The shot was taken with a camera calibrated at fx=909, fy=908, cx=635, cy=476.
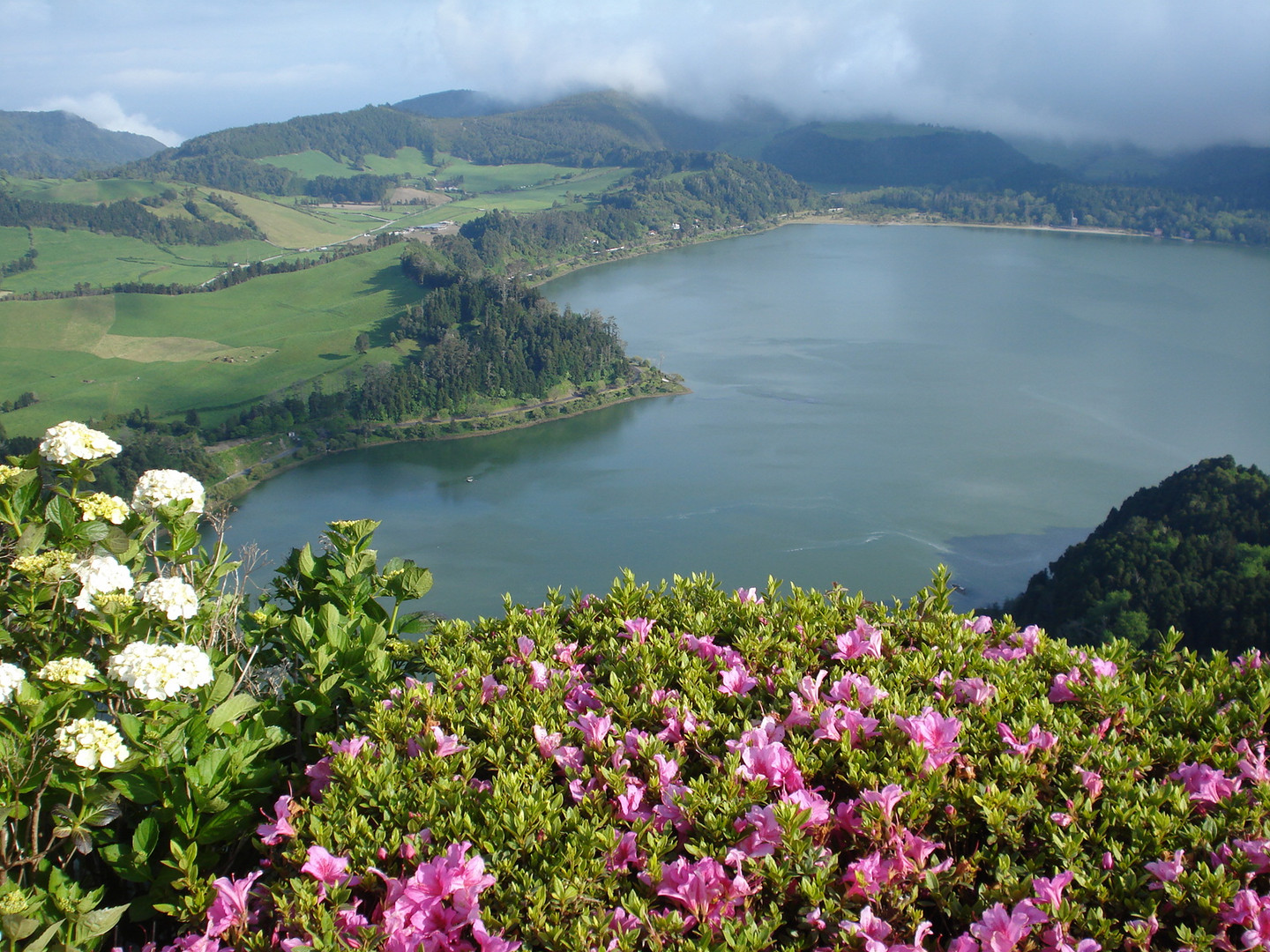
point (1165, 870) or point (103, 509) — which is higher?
point (103, 509)

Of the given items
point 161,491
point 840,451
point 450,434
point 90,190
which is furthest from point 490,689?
point 90,190

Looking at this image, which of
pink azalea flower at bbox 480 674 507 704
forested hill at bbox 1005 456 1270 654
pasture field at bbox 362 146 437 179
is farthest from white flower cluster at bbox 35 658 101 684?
pasture field at bbox 362 146 437 179

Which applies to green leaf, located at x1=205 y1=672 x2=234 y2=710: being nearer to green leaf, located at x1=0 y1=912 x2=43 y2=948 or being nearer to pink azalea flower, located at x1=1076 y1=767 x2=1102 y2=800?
green leaf, located at x1=0 y1=912 x2=43 y2=948

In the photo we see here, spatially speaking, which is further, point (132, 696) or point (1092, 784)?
point (132, 696)

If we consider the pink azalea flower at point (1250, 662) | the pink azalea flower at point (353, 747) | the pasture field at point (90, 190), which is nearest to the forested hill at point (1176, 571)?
the pink azalea flower at point (1250, 662)

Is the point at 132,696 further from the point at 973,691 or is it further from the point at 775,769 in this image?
the point at 973,691

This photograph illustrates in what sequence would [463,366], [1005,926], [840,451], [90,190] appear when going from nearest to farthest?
[1005,926] < [840,451] < [463,366] < [90,190]
